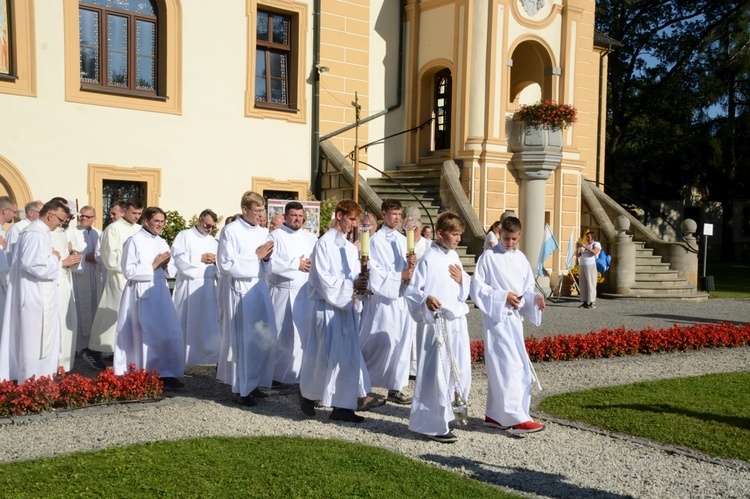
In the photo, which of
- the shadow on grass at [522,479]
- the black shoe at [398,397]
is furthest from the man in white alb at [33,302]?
the shadow on grass at [522,479]

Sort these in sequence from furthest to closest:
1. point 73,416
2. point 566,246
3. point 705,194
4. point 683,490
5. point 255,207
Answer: point 705,194
point 566,246
point 255,207
point 73,416
point 683,490

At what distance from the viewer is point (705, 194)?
48.9m

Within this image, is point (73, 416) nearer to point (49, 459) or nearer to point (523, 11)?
point (49, 459)

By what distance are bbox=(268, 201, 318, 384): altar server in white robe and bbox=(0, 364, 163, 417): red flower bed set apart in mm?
1532

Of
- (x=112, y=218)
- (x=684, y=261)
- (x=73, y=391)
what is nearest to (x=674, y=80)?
(x=684, y=261)

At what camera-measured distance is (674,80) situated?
139ft

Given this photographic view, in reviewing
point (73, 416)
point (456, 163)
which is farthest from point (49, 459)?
point (456, 163)

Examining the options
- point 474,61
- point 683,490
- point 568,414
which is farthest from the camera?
point 474,61

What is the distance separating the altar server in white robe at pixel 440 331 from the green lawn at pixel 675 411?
1533mm

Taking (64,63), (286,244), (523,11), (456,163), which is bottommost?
(286,244)

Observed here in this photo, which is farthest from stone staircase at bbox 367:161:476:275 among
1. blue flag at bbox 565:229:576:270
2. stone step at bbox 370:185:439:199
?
blue flag at bbox 565:229:576:270

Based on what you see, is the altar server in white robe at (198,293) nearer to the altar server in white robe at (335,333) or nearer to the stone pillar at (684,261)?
the altar server in white robe at (335,333)

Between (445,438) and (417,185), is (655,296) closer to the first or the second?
(417,185)

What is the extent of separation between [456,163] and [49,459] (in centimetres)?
1509
